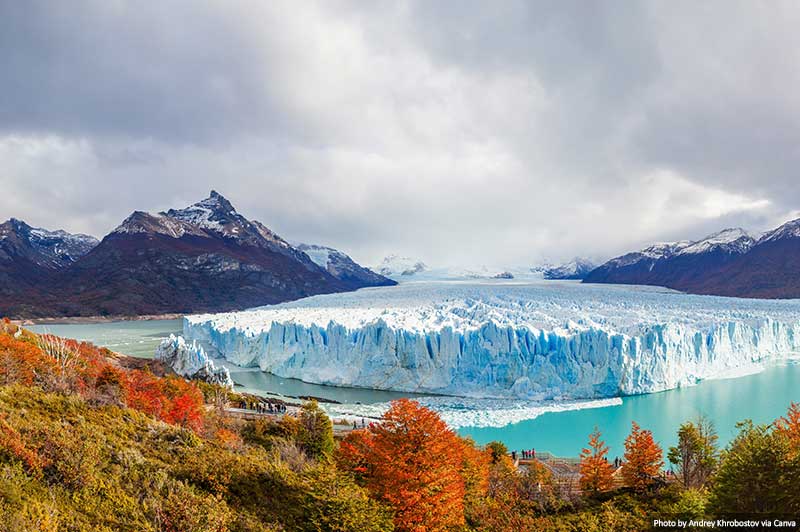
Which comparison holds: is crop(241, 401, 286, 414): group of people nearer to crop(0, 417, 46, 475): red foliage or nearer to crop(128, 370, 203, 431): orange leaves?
crop(128, 370, 203, 431): orange leaves

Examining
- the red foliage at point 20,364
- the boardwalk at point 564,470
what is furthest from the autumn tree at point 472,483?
the red foliage at point 20,364

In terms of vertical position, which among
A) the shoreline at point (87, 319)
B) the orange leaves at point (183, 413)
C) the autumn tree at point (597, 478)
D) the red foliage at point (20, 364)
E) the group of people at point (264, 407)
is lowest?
the group of people at point (264, 407)

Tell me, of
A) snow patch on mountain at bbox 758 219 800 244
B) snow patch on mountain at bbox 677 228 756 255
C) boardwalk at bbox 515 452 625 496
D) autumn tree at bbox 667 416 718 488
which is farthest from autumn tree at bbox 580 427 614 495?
snow patch on mountain at bbox 677 228 756 255

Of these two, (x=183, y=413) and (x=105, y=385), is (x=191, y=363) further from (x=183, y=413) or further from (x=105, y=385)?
(x=105, y=385)

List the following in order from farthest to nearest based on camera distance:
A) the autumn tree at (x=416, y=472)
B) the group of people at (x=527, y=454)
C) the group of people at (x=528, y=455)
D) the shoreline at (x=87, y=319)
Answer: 1. the shoreline at (x=87, y=319)
2. the group of people at (x=528, y=455)
3. the group of people at (x=527, y=454)
4. the autumn tree at (x=416, y=472)

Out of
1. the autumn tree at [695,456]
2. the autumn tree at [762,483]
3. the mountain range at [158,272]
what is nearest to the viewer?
the autumn tree at [762,483]

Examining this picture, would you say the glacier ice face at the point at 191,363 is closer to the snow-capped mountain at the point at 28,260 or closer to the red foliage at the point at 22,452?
the red foliage at the point at 22,452

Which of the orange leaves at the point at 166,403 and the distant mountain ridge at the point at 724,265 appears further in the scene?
the distant mountain ridge at the point at 724,265
